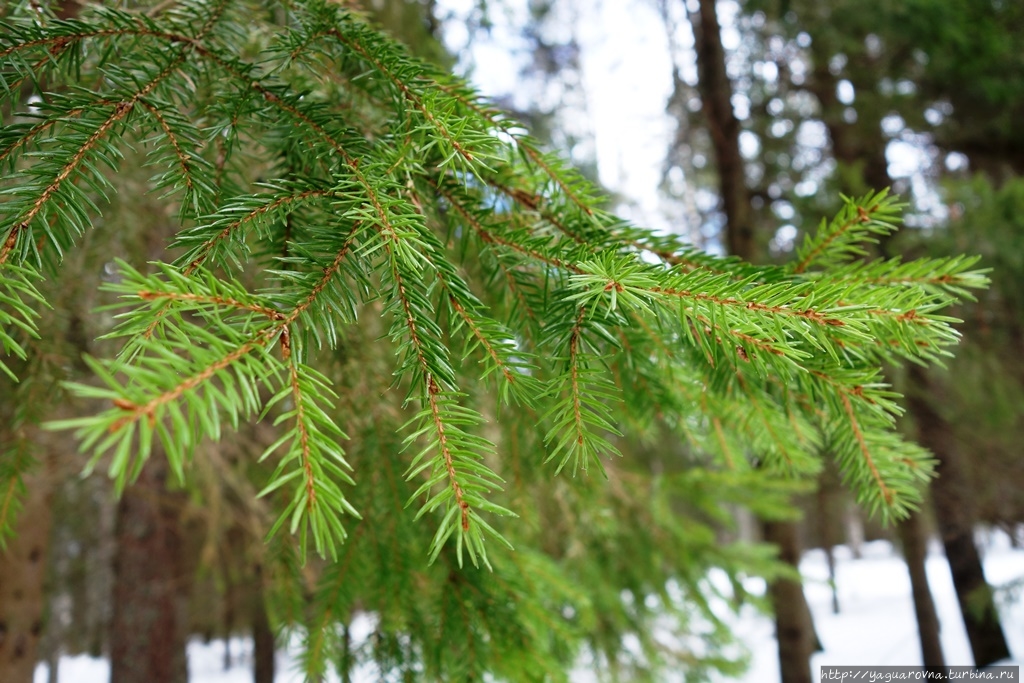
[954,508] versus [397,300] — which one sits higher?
[397,300]

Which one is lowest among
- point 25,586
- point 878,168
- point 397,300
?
point 25,586

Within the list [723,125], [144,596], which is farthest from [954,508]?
[144,596]

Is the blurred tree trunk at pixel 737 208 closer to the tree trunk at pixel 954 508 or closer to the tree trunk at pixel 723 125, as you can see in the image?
the tree trunk at pixel 723 125

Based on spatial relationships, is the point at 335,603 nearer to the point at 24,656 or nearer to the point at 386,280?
the point at 386,280

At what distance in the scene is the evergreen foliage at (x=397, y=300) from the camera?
0.62 meters

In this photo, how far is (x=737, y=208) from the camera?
4.57m

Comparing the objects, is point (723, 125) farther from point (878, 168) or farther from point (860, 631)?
point (860, 631)

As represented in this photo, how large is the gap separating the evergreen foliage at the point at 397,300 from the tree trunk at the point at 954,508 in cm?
489

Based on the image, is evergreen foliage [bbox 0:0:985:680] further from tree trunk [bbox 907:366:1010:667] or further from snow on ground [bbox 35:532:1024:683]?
tree trunk [bbox 907:366:1010:667]

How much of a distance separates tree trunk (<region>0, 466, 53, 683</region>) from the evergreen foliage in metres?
2.17

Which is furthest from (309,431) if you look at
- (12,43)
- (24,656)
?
(24,656)

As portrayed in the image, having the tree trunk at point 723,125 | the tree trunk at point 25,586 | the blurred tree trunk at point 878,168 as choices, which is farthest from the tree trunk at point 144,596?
the blurred tree trunk at point 878,168

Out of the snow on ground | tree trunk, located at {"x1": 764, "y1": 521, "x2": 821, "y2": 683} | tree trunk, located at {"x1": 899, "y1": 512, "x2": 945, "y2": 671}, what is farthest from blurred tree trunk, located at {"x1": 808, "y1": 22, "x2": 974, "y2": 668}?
tree trunk, located at {"x1": 764, "y1": 521, "x2": 821, "y2": 683}

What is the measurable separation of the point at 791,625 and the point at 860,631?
8.77 meters
